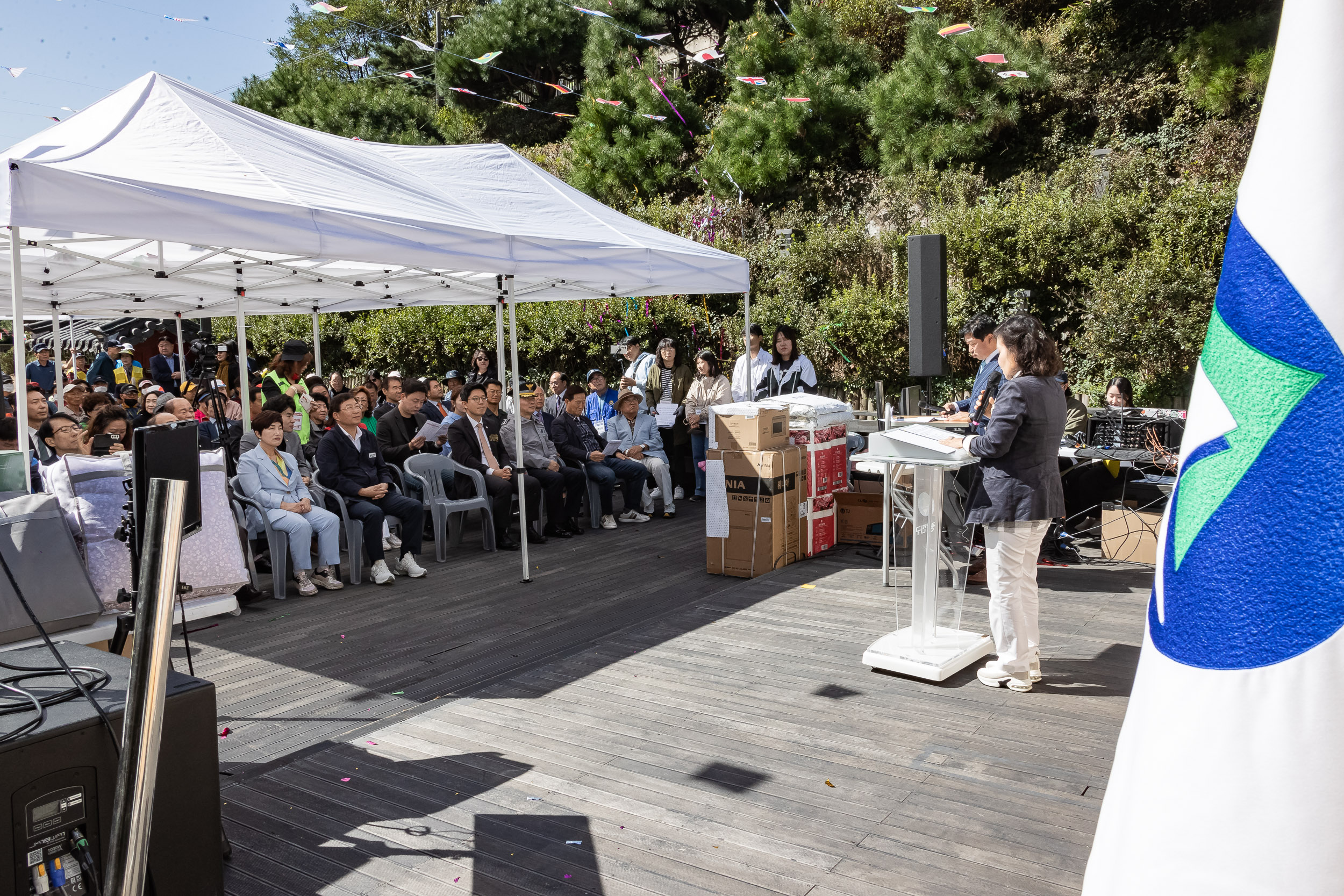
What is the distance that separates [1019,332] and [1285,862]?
3280 millimetres

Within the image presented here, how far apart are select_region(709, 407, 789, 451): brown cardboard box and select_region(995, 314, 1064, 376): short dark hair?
264 centimetres

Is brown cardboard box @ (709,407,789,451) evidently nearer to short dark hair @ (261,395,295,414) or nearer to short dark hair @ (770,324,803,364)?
short dark hair @ (770,324,803,364)

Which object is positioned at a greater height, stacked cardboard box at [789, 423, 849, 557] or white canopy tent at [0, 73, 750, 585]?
white canopy tent at [0, 73, 750, 585]

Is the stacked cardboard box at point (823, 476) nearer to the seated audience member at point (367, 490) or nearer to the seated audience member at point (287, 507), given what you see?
the seated audience member at point (367, 490)

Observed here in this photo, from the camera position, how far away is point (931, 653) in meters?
4.66

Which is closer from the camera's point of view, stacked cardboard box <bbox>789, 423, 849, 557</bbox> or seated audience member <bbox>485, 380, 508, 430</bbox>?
stacked cardboard box <bbox>789, 423, 849, 557</bbox>

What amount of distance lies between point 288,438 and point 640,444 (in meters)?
3.28

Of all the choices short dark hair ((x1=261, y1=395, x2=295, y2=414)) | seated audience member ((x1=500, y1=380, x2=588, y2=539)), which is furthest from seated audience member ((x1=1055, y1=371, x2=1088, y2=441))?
short dark hair ((x1=261, y1=395, x2=295, y2=414))

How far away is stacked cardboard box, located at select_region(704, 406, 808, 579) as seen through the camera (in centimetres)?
670

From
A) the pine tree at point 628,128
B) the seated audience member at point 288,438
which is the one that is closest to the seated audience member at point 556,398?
the seated audience member at point 288,438

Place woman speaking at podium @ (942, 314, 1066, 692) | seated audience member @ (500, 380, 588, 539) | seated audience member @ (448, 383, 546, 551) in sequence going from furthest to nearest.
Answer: seated audience member @ (500, 380, 588, 539), seated audience member @ (448, 383, 546, 551), woman speaking at podium @ (942, 314, 1066, 692)

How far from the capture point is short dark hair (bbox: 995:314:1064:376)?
164 inches

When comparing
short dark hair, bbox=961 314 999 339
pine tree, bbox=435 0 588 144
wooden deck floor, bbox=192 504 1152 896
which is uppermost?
pine tree, bbox=435 0 588 144

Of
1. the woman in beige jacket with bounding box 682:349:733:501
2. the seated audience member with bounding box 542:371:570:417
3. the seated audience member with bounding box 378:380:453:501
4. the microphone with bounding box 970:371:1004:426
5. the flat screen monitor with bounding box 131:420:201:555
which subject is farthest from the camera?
the seated audience member with bounding box 542:371:570:417
